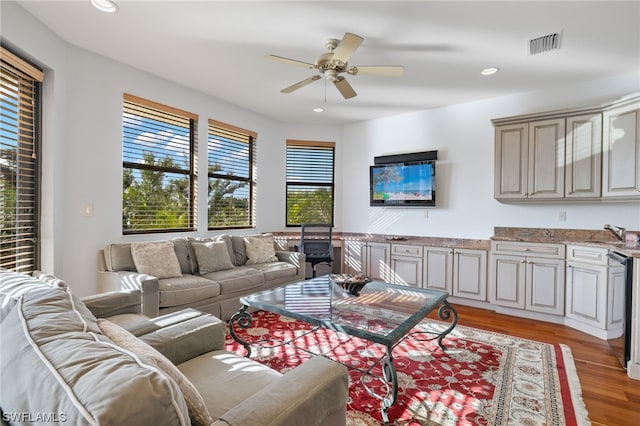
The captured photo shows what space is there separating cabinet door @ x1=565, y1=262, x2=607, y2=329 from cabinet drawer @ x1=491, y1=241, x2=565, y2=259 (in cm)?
18

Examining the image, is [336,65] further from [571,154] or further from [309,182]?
[309,182]

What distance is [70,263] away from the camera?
2998 millimetres

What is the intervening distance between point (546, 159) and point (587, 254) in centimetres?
115

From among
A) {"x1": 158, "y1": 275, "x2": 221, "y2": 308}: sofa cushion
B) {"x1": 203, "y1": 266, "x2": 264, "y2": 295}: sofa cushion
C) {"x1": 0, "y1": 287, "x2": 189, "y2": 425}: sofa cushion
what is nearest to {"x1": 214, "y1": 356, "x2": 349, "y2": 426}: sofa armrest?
{"x1": 0, "y1": 287, "x2": 189, "y2": 425}: sofa cushion

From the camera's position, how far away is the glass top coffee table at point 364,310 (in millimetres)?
1834

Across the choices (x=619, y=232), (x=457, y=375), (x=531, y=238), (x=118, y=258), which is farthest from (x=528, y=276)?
(x=118, y=258)

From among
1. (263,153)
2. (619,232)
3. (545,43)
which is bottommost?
(619,232)

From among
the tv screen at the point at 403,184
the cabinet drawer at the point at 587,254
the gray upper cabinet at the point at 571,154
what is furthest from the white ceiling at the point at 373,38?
the cabinet drawer at the point at 587,254

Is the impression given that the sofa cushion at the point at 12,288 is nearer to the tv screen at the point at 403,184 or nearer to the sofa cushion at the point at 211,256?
the sofa cushion at the point at 211,256

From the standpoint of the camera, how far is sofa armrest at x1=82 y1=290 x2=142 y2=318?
2.02m

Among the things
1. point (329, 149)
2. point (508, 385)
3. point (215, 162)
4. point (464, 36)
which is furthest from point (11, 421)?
point (329, 149)

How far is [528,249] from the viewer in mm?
3645

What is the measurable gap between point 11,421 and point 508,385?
103 inches

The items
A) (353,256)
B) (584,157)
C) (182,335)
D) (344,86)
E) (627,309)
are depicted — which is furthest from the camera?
(353,256)
